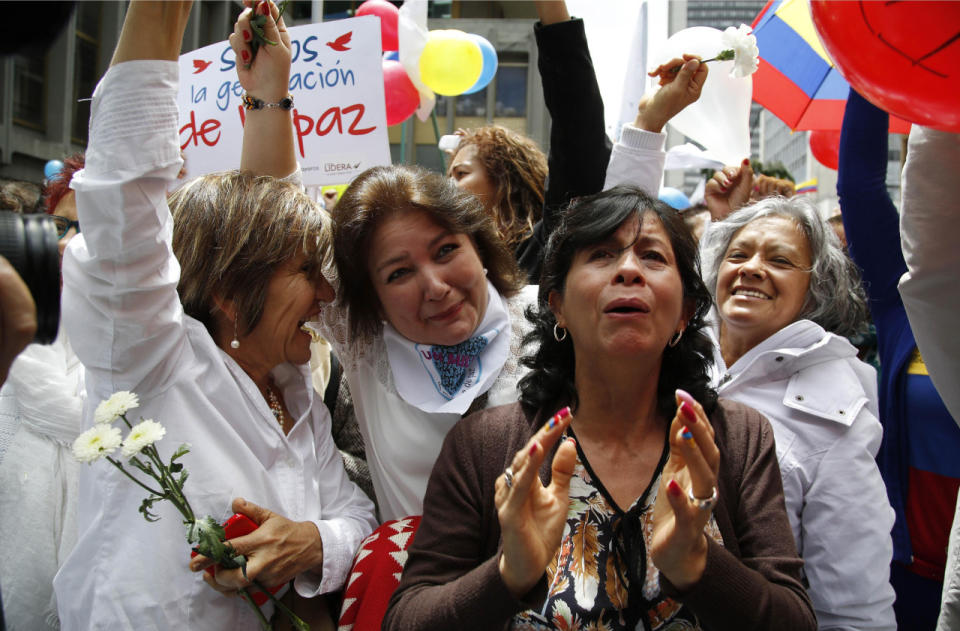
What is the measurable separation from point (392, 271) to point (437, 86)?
3.02 m

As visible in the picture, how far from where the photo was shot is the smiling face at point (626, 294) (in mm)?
1782

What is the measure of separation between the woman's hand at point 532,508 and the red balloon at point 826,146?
465cm

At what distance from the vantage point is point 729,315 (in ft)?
8.11

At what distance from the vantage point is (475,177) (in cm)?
339

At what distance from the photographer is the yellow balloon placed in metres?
4.73

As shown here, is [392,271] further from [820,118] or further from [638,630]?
[820,118]

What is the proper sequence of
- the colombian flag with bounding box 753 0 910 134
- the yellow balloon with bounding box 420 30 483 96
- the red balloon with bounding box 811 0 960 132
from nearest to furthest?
the red balloon with bounding box 811 0 960 132 → the colombian flag with bounding box 753 0 910 134 → the yellow balloon with bounding box 420 30 483 96

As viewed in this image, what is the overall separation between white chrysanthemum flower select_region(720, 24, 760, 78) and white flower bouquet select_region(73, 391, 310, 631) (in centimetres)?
186

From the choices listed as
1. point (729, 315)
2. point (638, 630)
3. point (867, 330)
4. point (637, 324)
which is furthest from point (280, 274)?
point (867, 330)

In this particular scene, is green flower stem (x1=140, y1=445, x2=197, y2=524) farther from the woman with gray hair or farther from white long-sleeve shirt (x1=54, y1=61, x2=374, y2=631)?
the woman with gray hair

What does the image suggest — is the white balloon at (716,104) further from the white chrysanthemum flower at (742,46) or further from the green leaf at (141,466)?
the green leaf at (141,466)

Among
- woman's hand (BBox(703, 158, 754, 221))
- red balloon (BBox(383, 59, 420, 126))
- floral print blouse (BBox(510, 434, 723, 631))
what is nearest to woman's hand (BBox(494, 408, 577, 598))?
floral print blouse (BBox(510, 434, 723, 631))

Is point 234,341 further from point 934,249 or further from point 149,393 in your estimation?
point 934,249

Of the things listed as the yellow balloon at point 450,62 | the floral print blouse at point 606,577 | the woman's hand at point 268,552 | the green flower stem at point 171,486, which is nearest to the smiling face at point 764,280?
the floral print blouse at point 606,577
